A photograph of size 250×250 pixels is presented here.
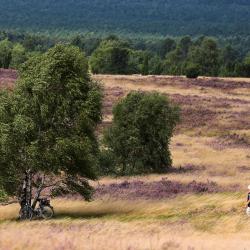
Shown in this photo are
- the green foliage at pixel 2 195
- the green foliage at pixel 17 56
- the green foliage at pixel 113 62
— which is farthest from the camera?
the green foliage at pixel 17 56

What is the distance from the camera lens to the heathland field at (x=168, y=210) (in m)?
29.3

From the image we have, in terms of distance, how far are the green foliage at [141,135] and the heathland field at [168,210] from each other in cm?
274

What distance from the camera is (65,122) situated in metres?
39.3

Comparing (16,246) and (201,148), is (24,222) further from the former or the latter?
(201,148)

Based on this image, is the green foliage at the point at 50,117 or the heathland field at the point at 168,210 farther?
the green foliage at the point at 50,117

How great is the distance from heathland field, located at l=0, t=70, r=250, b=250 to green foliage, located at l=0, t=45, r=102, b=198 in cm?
316

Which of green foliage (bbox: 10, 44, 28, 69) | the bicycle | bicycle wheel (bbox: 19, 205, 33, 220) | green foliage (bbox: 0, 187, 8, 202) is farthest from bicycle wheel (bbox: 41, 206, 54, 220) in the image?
green foliage (bbox: 10, 44, 28, 69)

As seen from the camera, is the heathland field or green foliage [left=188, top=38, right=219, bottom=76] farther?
green foliage [left=188, top=38, right=219, bottom=76]

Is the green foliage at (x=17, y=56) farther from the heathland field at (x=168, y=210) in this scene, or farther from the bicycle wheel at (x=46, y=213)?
the bicycle wheel at (x=46, y=213)

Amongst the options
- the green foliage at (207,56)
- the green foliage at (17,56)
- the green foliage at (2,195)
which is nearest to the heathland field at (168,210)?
the green foliage at (2,195)

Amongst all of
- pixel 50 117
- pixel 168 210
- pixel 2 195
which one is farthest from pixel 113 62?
pixel 2 195

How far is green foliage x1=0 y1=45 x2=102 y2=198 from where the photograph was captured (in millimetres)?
38000

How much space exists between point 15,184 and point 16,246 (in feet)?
31.2

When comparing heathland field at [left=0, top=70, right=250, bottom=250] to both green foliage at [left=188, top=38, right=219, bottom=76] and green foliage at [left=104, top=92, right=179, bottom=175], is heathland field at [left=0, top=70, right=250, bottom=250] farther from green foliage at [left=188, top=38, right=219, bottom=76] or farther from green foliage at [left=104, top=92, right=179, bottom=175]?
green foliage at [left=188, top=38, right=219, bottom=76]
